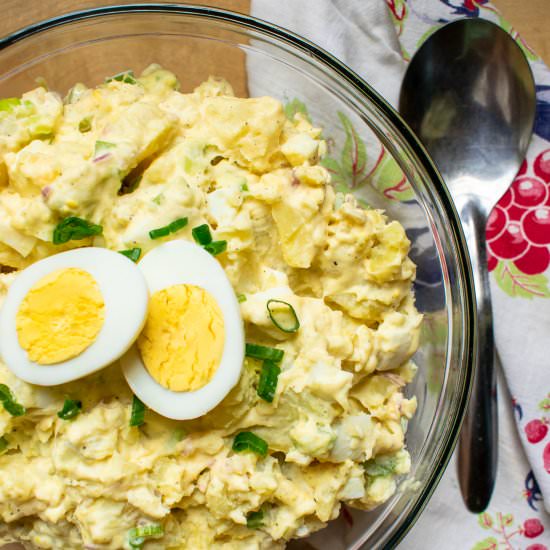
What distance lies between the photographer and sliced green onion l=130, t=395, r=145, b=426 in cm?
153

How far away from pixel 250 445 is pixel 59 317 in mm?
521

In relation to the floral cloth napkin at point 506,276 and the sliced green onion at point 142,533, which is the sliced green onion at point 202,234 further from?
the floral cloth napkin at point 506,276

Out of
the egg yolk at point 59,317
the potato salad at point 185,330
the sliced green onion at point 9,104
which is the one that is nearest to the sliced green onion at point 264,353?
the potato salad at point 185,330

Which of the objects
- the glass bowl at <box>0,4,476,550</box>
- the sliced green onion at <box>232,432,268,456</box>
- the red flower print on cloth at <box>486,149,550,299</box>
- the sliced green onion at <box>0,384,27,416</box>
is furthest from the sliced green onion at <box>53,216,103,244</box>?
the red flower print on cloth at <box>486,149,550,299</box>

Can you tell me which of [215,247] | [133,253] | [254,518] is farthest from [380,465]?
[133,253]

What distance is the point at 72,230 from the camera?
1.55m

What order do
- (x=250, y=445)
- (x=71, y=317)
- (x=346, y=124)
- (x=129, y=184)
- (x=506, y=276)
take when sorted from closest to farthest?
(x=71, y=317) < (x=250, y=445) < (x=129, y=184) < (x=346, y=124) < (x=506, y=276)

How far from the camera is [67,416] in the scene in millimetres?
1519

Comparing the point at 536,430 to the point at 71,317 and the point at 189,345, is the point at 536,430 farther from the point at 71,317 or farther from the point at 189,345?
the point at 71,317

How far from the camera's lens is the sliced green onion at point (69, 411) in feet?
4.98

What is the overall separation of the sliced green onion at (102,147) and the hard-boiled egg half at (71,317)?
249 mm

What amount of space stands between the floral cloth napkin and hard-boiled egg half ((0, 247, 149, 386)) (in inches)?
46.1

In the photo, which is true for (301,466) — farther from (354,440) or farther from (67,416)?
(67,416)

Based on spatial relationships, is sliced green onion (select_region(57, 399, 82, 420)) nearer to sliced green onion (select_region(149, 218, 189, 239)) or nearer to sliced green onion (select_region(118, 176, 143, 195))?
sliced green onion (select_region(149, 218, 189, 239))
